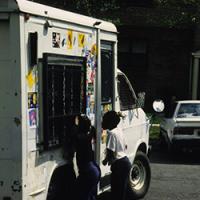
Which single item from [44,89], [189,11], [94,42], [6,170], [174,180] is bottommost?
[174,180]

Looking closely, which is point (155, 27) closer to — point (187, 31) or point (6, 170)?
point (187, 31)

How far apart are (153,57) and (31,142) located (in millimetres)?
21797

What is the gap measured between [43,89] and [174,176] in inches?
226

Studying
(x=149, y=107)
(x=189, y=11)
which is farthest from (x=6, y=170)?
(x=149, y=107)

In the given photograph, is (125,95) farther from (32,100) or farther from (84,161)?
(32,100)

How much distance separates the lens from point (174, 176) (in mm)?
10633

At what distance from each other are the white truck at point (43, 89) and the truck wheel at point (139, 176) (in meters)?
1.12

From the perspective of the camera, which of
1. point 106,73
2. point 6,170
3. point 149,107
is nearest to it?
point 6,170

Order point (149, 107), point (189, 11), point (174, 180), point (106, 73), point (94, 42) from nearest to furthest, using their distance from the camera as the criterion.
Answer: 1. point (94, 42)
2. point (106, 73)
3. point (174, 180)
4. point (189, 11)
5. point (149, 107)

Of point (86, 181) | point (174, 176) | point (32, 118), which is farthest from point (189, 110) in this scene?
point (32, 118)

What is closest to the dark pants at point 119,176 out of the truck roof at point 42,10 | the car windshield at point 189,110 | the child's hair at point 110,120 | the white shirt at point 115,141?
the white shirt at point 115,141

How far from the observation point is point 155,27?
2650cm

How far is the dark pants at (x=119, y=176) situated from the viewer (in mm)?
6902

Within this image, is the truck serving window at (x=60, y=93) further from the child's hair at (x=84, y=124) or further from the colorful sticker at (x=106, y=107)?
the colorful sticker at (x=106, y=107)
